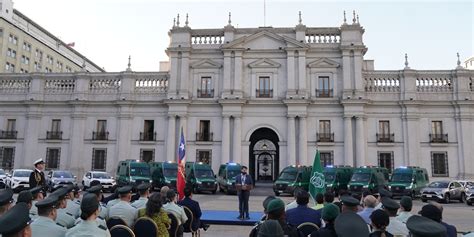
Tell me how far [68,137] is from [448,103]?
37.2 m

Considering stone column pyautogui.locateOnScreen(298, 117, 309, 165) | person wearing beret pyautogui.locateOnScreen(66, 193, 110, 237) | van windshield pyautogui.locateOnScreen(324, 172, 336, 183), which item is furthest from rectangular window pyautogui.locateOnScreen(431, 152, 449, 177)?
person wearing beret pyautogui.locateOnScreen(66, 193, 110, 237)

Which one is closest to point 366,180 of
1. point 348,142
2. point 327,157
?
point 348,142

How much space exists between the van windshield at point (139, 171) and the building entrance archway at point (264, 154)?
1195cm

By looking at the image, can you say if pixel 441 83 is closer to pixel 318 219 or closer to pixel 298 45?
pixel 298 45

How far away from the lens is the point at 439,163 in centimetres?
3594

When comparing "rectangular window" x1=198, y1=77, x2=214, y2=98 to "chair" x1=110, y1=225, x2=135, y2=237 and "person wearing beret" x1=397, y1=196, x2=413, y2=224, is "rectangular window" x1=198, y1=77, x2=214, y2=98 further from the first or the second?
"chair" x1=110, y1=225, x2=135, y2=237

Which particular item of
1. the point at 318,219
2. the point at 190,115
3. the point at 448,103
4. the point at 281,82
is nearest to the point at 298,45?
the point at 281,82

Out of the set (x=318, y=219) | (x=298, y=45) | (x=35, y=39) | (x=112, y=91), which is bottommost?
(x=318, y=219)

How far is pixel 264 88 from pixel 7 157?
2713cm

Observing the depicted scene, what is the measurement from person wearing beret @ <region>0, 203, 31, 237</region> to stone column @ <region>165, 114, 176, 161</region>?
33.9 m

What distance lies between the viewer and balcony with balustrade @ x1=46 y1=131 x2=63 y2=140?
39.7 metres

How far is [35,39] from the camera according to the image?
214 ft

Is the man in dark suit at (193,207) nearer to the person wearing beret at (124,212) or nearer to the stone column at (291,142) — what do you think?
the person wearing beret at (124,212)

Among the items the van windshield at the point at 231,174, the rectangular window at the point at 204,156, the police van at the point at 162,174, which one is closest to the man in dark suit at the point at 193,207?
the police van at the point at 162,174
